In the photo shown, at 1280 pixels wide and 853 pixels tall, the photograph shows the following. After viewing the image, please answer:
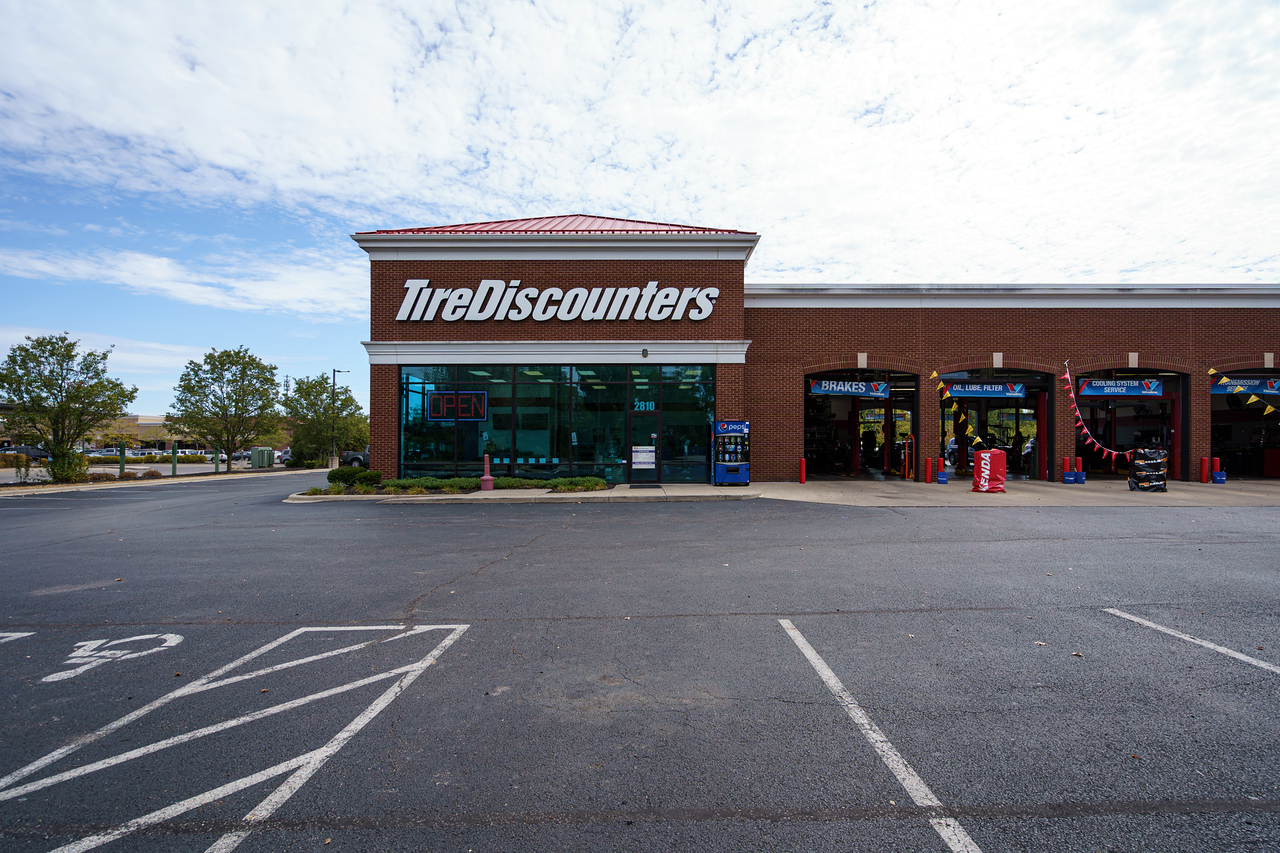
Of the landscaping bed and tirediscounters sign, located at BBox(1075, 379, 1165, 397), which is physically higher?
tirediscounters sign, located at BBox(1075, 379, 1165, 397)

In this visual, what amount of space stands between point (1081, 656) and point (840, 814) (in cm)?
312

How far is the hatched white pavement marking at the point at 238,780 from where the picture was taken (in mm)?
2631

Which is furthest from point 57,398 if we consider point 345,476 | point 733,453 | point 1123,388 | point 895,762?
point 1123,388

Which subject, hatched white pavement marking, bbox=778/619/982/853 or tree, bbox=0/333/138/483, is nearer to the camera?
hatched white pavement marking, bbox=778/619/982/853

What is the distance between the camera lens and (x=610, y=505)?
14.5 meters

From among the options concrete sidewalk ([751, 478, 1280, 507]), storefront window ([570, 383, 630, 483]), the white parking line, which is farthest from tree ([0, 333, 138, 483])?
the white parking line

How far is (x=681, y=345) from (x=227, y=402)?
2972cm

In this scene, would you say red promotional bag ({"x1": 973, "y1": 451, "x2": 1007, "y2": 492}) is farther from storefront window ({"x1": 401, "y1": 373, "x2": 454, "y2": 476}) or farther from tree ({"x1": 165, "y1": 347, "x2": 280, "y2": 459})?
tree ({"x1": 165, "y1": 347, "x2": 280, "y2": 459})

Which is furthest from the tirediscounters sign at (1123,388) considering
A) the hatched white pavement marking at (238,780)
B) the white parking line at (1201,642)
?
the hatched white pavement marking at (238,780)

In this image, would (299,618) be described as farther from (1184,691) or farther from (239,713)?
(1184,691)

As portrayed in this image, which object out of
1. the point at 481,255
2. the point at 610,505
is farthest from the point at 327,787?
the point at 481,255

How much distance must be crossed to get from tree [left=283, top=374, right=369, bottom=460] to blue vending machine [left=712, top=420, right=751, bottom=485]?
31951mm

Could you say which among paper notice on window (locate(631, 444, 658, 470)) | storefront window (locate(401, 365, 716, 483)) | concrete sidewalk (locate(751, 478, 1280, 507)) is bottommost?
concrete sidewalk (locate(751, 478, 1280, 507))

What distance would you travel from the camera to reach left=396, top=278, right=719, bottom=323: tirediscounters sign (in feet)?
60.2
